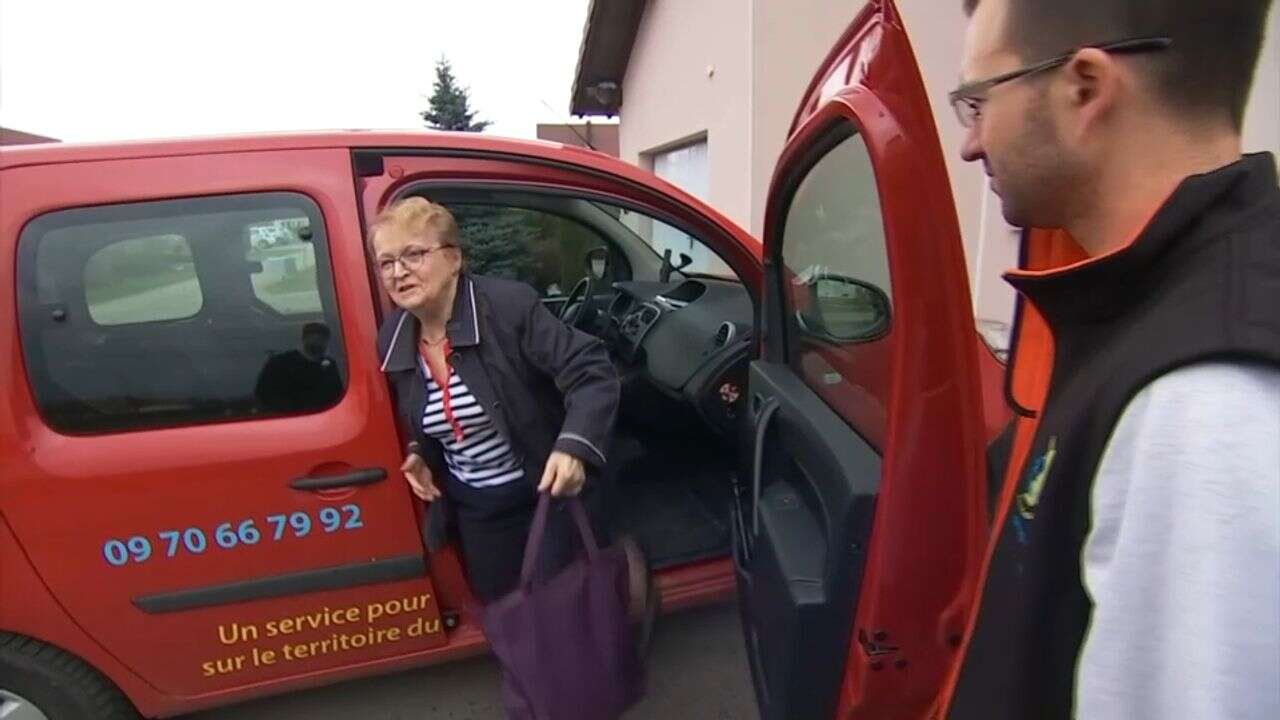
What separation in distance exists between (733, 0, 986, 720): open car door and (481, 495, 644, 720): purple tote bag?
0.36 metres

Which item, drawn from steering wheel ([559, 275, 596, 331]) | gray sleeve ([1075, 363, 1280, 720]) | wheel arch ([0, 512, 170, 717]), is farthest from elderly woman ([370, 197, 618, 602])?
steering wheel ([559, 275, 596, 331])

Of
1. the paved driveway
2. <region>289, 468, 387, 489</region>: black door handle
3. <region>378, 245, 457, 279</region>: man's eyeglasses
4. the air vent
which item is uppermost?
<region>378, 245, 457, 279</region>: man's eyeglasses

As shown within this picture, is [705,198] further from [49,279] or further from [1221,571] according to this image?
[1221,571]

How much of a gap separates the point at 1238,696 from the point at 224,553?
6.65 ft

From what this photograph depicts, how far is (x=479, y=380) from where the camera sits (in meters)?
1.76

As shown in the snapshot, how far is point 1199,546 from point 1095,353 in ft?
0.70

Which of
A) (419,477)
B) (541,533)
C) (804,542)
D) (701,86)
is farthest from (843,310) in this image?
(701,86)

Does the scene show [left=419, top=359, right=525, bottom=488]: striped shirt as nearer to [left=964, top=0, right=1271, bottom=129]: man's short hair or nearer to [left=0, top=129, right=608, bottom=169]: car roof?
[left=0, top=129, right=608, bottom=169]: car roof

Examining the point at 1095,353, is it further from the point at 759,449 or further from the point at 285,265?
the point at 285,265

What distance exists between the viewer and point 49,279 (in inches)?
66.3

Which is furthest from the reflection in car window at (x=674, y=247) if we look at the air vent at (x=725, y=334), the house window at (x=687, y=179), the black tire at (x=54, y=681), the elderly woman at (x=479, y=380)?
the black tire at (x=54, y=681)

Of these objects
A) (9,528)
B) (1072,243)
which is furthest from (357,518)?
(1072,243)

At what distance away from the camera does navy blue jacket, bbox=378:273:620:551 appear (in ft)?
5.71

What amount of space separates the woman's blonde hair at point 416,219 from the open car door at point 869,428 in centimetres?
85
